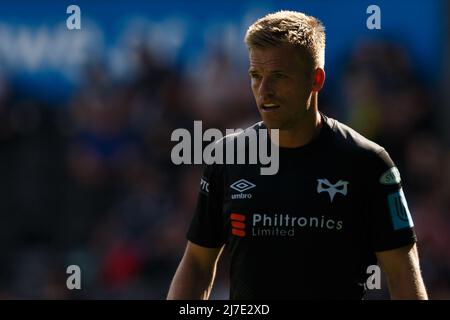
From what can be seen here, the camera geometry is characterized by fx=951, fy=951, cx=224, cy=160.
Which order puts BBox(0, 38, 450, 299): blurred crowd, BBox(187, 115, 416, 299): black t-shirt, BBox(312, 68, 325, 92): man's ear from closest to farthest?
1. BBox(187, 115, 416, 299): black t-shirt
2. BBox(312, 68, 325, 92): man's ear
3. BBox(0, 38, 450, 299): blurred crowd

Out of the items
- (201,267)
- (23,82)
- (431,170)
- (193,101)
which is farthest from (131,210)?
(201,267)

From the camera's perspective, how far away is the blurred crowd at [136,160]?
9023 mm

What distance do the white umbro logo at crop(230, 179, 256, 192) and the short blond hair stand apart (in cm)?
58

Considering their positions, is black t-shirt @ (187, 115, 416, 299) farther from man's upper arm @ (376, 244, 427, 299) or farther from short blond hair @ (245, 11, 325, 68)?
short blond hair @ (245, 11, 325, 68)

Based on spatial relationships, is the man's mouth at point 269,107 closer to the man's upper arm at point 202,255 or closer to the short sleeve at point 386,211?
the short sleeve at point 386,211

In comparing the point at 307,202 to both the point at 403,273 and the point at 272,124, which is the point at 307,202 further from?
the point at 403,273

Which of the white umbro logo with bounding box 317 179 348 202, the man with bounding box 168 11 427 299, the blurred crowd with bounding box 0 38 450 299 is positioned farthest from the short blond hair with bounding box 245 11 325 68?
the blurred crowd with bounding box 0 38 450 299

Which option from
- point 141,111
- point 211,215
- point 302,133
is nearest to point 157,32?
point 141,111

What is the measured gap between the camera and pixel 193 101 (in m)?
9.86

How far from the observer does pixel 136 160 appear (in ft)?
32.4

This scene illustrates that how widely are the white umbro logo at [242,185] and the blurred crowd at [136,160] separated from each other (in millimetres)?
4218

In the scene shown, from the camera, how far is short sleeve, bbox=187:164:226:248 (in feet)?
13.6
